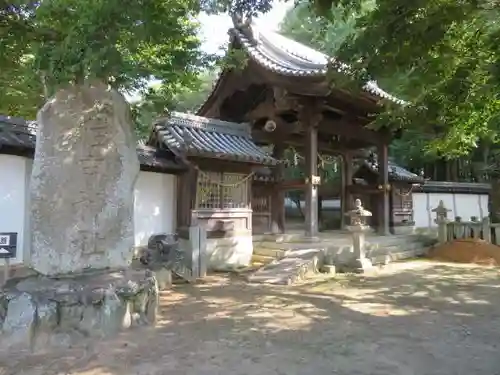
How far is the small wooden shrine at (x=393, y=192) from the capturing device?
647 inches

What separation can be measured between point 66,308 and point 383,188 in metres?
11.4

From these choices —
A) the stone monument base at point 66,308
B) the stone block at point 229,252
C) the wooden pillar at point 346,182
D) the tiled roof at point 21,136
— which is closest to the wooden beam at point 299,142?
the wooden pillar at point 346,182

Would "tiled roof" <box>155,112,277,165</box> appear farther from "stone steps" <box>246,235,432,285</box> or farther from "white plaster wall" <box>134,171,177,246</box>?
"stone steps" <box>246,235,432,285</box>

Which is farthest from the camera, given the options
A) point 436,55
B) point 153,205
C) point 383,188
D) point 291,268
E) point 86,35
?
point 383,188

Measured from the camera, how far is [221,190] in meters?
11.6

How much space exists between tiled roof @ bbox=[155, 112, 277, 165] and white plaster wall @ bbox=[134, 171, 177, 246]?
2.99ft

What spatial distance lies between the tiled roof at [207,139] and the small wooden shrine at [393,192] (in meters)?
5.20

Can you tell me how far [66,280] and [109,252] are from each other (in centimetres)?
63

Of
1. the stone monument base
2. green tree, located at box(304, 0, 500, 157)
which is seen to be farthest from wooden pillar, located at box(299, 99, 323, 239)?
the stone monument base

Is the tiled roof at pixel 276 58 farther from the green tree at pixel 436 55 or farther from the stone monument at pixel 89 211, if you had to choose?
the stone monument at pixel 89 211

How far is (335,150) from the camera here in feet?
53.0

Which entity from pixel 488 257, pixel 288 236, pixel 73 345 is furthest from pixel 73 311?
pixel 488 257

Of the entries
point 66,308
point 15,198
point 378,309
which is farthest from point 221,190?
point 66,308

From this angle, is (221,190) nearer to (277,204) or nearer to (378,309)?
(277,204)
